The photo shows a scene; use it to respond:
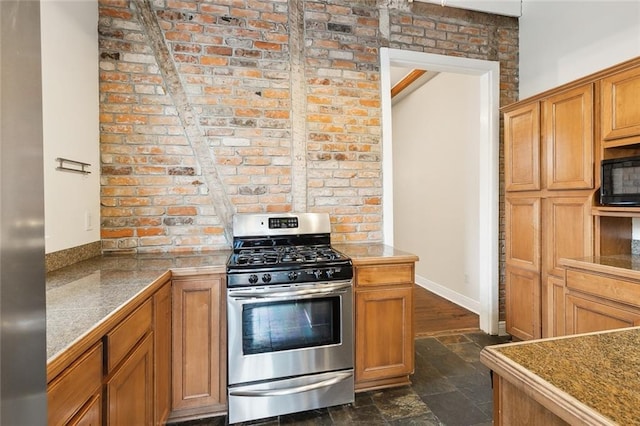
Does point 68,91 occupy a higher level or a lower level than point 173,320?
higher

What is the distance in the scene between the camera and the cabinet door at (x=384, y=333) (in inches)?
85.0

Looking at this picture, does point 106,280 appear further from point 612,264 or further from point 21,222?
point 612,264

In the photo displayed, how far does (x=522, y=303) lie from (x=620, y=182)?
1262 millimetres

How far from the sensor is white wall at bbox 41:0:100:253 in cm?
172

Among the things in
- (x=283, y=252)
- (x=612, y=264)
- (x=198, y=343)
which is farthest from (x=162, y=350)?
(x=612, y=264)

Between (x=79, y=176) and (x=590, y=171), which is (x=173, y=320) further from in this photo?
(x=590, y=171)

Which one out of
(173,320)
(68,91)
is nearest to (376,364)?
(173,320)

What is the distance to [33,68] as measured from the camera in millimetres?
447

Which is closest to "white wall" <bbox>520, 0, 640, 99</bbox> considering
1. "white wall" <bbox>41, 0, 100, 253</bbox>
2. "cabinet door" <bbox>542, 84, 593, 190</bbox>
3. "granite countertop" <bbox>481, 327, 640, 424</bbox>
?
"cabinet door" <bbox>542, 84, 593, 190</bbox>

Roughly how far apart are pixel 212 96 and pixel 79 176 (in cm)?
108

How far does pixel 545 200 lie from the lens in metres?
2.59

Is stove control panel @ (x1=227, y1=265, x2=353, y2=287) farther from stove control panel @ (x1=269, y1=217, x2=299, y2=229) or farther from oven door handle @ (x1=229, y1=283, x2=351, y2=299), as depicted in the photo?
stove control panel @ (x1=269, y1=217, x2=299, y2=229)

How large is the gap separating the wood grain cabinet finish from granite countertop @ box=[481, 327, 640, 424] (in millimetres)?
1345

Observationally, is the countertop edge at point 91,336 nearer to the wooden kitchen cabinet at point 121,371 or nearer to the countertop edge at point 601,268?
the wooden kitchen cabinet at point 121,371
